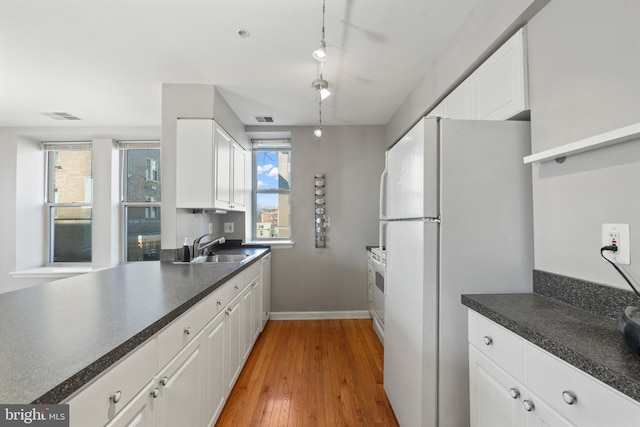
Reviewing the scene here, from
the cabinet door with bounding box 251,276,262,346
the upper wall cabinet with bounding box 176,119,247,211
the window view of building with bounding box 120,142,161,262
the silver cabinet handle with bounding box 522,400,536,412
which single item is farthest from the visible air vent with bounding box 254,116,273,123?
the silver cabinet handle with bounding box 522,400,536,412

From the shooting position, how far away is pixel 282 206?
3.93 m

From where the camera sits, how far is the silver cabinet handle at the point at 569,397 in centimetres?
71

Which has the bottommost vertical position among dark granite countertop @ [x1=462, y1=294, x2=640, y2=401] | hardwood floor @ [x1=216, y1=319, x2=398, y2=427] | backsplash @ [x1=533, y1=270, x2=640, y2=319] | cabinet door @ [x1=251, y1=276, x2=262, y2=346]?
hardwood floor @ [x1=216, y1=319, x2=398, y2=427]

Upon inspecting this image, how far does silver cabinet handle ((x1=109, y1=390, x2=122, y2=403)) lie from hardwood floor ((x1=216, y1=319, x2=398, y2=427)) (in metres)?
1.21

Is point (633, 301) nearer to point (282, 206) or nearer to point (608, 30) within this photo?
point (608, 30)

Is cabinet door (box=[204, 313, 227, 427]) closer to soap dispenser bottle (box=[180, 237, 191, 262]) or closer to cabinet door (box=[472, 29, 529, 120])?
soap dispenser bottle (box=[180, 237, 191, 262])

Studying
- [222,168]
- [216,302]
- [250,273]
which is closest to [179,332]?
[216,302]

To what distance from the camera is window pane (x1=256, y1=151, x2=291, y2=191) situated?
12.9 ft

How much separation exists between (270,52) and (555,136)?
1883 millimetres

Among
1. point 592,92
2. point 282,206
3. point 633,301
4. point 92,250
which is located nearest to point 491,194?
point 592,92

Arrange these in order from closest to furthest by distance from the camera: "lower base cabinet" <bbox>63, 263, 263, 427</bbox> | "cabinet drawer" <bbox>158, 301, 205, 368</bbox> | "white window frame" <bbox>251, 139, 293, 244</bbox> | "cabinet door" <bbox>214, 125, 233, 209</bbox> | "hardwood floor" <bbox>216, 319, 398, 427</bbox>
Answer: "lower base cabinet" <bbox>63, 263, 263, 427</bbox>, "cabinet drawer" <bbox>158, 301, 205, 368</bbox>, "hardwood floor" <bbox>216, 319, 398, 427</bbox>, "cabinet door" <bbox>214, 125, 233, 209</bbox>, "white window frame" <bbox>251, 139, 293, 244</bbox>

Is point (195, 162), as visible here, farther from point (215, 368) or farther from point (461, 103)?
point (461, 103)

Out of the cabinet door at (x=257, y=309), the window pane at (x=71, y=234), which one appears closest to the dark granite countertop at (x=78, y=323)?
the cabinet door at (x=257, y=309)

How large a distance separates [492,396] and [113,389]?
1304 mm
